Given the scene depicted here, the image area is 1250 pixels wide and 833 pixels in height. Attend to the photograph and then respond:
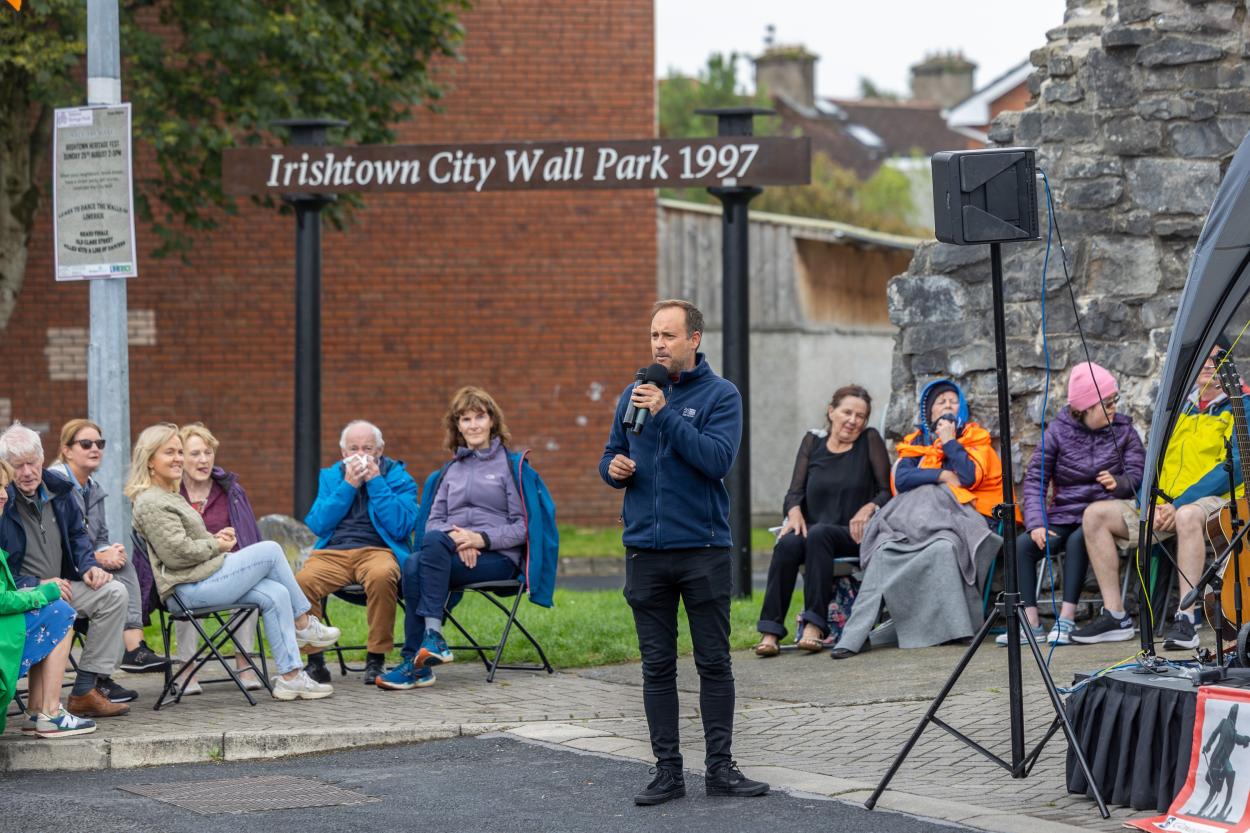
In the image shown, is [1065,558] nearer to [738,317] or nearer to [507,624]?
[738,317]

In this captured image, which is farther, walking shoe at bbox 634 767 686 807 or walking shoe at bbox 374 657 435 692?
walking shoe at bbox 374 657 435 692

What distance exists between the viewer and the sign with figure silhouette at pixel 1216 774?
5.42 metres

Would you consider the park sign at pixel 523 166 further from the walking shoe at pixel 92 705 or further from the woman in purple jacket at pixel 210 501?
the walking shoe at pixel 92 705

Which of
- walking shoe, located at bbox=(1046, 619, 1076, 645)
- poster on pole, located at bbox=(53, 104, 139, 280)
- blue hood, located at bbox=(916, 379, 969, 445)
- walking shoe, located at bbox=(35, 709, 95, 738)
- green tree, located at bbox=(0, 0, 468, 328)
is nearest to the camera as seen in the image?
walking shoe, located at bbox=(35, 709, 95, 738)

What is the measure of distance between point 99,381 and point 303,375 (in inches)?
96.5

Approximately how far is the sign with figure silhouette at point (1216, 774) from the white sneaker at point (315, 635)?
4.47 metres

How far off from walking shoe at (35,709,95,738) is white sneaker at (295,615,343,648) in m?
1.36

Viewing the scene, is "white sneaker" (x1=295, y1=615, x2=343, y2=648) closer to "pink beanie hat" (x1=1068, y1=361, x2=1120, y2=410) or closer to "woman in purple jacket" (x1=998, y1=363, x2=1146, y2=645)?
"woman in purple jacket" (x1=998, y1=363, x2=1146, y2=645)

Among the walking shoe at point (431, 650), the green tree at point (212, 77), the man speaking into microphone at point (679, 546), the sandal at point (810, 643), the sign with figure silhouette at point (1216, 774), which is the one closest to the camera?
the sign with figure silhouette at point (1216, 774)

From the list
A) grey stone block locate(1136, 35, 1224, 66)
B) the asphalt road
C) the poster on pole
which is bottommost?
the asphalt road

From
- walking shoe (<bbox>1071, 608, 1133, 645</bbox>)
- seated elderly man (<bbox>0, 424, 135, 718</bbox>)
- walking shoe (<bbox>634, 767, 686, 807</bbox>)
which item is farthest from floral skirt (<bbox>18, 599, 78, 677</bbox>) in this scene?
walking shoe (<bbox>1071, 608, 1133, 645</bbox>)

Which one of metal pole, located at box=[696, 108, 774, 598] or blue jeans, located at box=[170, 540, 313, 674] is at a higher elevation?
metal pole, located at box=[696, 108, 774, 598]

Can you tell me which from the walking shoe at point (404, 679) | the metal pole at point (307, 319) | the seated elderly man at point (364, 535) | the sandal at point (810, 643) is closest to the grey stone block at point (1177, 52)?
the sandal at point (810, 643)

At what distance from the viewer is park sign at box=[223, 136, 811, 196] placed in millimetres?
11023
